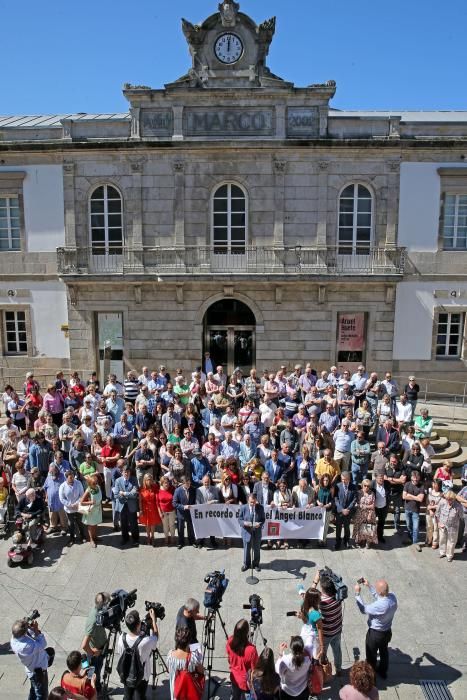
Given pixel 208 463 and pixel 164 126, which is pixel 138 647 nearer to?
pixel 208 463

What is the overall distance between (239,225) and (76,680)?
1638 cm

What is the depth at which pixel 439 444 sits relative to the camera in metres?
15.4

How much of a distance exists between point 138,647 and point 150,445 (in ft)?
18.8

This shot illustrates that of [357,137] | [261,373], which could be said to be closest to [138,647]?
[261,373]

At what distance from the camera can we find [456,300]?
66.1 ft

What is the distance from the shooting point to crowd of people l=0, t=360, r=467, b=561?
37.1 ft

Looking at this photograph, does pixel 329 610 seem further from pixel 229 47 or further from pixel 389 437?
pixel 229 47

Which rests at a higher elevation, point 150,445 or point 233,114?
point 233,114

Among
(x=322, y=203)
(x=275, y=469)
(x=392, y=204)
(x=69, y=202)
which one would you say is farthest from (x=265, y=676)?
(x=69, y=202)

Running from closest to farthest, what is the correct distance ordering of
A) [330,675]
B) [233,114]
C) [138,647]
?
[138,647]
[330,675]
[233,114]

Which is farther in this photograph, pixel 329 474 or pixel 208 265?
pixel 208 265

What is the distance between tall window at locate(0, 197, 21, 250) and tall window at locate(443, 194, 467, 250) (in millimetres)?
15856

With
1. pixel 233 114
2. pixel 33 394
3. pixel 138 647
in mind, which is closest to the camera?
pixel 138 647

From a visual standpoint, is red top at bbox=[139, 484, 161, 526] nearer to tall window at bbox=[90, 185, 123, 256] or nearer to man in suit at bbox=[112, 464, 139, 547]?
man in suit at bbox=[112, 464, 139, 547]
